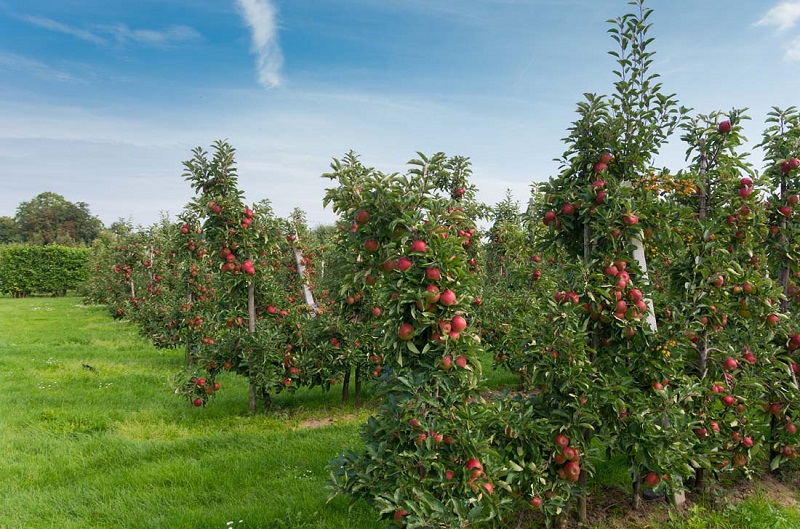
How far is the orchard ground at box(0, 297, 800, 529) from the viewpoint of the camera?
410 cm

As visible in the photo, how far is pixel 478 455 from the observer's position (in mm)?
3172

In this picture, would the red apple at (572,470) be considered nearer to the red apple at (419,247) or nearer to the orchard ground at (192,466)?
the orchard ground at (192,466)

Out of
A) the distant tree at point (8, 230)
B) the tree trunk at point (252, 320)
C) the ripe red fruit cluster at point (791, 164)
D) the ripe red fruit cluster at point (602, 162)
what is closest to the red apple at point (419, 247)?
the ripe red fruit cluster at point (602, 162)

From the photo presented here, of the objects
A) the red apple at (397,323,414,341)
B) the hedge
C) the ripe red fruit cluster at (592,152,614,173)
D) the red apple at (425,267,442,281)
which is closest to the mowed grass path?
the red apple at (397,323,414,341)

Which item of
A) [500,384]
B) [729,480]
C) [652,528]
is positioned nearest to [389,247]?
[652,528]

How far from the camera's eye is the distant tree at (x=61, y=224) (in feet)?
184

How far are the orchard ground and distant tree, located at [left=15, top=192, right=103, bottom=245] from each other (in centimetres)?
5581

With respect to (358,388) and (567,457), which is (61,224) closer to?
(358,388)

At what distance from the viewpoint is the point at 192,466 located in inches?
204

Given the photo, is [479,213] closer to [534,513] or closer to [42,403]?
[534,513]

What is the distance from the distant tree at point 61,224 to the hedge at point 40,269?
76.2ft

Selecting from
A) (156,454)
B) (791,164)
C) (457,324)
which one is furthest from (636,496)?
(156,454)

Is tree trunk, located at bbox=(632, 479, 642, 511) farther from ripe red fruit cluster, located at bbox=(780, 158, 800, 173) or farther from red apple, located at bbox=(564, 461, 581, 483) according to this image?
ripe red fruit cluster, located at bbox=(780, 158, 800, 173)

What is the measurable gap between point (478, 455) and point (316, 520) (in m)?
1.73
